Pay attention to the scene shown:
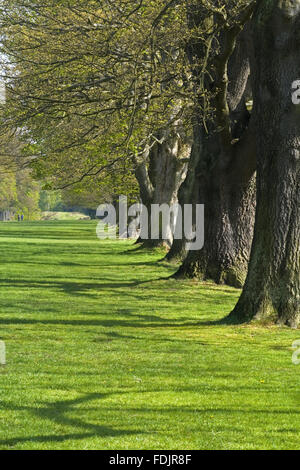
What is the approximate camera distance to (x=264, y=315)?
14836 millimetres

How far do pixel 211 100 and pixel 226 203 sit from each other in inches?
128

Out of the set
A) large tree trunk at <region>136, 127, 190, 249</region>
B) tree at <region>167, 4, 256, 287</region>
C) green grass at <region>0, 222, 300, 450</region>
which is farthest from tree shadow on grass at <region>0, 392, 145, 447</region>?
large tree trunk at <region>136, 127, 190, 249</region>

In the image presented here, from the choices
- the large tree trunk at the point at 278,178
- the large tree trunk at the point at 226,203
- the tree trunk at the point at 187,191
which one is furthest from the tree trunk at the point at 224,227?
the large tree trunk at the point at 278,178

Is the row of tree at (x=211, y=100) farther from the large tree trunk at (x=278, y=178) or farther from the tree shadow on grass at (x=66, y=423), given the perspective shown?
the tree shadow on grass at (x=66, y=423)

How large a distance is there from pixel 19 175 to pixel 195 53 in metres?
107

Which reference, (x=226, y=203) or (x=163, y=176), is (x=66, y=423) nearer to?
(x=226, y=203)

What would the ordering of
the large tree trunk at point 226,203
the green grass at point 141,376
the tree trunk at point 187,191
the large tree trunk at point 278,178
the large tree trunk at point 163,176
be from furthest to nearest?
the large tree trunk at point 163,176, the tree trunk at point 187,191, the large tree trunk at point 226,203, the large tree trunk at point 278,178, the green grass at point 141,376

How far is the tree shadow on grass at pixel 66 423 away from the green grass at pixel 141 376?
10 mm

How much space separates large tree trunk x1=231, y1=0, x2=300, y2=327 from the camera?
14.8m

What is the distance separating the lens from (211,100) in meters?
20.2

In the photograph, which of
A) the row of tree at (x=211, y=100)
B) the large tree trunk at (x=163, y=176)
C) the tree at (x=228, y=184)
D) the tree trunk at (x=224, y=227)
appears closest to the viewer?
the row of tree at (x=211, y=100)

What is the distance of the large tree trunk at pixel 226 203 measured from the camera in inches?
855

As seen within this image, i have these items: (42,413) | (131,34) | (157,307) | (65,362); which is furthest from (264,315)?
(131,34)
